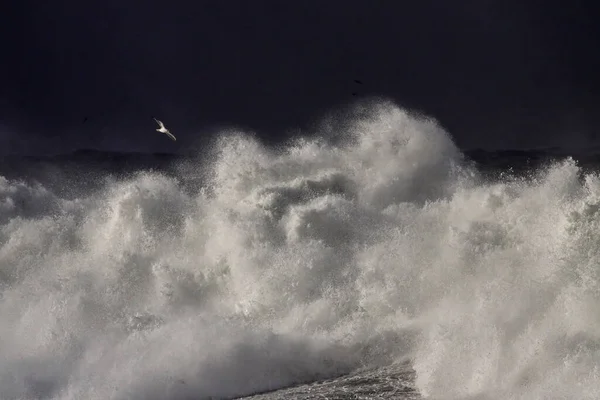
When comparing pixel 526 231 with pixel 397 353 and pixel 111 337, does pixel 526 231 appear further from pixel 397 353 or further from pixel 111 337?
pixel 111 337

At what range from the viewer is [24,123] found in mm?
23094

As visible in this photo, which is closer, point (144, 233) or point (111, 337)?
point (111, 337)

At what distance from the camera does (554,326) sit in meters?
13.0

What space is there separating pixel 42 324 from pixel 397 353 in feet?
23.6

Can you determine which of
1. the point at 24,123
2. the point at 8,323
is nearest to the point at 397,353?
the point at 8,323

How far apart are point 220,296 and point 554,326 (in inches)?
290

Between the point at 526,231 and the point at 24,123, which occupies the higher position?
the point at 24,123

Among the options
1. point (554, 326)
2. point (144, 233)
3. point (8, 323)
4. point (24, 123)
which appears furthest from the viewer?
point (24, 123)

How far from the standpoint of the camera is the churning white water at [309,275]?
13180 mm

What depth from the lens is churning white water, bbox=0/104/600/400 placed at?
13180 millimetres

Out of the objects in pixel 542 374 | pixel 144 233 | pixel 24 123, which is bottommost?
pixel 542 374

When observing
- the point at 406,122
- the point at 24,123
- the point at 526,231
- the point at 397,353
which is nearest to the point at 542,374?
the point at 397,353

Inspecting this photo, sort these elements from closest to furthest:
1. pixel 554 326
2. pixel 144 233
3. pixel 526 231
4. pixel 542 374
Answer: pixel 542 374, pixel 554 326, pixel 526 231, pixel 144 233

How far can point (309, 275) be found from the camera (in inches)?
662
